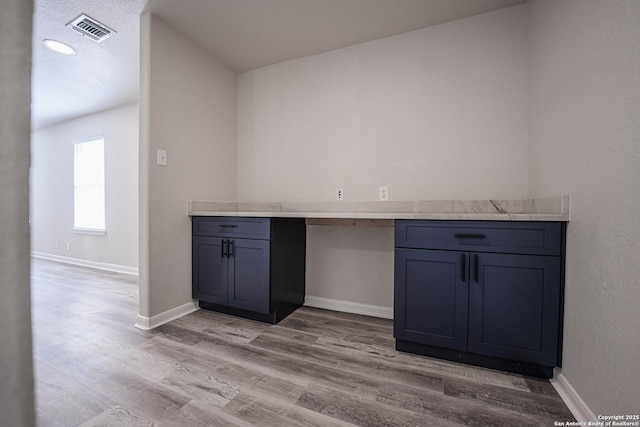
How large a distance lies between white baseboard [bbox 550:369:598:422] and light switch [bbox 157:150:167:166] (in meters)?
2.75

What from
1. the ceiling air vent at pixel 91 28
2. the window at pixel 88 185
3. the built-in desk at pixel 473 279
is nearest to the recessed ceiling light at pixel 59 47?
the ceiling air vent at pixel 91 28

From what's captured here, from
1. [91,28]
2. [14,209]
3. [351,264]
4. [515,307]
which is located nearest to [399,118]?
[351,264]

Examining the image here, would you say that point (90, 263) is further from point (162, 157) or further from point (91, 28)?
point (91, 28)

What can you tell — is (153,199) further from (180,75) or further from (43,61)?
(43,61)

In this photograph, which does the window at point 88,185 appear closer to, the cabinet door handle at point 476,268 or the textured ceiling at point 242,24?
the textured ceiling at point 242,24

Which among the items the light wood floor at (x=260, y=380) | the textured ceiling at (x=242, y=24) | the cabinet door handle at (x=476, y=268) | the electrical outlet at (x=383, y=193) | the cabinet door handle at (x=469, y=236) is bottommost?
the light wood floor at (x=260, y=380)

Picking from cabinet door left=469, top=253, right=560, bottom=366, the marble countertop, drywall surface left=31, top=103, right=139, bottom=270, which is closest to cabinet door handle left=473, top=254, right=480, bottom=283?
cabinet door left=469, top=253, right=560, bottom=366

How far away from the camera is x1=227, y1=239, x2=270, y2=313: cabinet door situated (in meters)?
2.04

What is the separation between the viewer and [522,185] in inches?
74.7

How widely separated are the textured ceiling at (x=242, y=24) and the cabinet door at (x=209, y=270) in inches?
66.1

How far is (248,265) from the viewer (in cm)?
209

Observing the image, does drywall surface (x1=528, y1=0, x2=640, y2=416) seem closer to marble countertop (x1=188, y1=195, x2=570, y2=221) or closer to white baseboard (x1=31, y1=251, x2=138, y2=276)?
marble countertop (x1=188, y1=195, x2=570, y2=221)

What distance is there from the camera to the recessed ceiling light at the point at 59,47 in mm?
2324

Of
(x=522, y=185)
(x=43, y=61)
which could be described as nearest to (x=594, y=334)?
(x=522, y=185)
